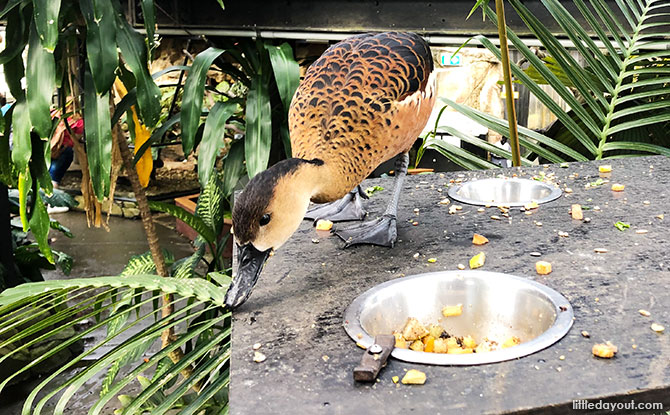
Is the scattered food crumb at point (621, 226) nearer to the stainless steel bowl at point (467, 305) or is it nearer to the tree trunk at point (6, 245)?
the stainless steel bowl at point (467, 305)

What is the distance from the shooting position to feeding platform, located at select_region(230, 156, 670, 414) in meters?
0.86

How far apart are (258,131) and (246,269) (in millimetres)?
1552

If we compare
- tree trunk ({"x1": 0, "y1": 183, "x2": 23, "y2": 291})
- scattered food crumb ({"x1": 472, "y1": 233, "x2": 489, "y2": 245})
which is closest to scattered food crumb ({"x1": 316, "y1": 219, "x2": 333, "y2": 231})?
scattered food crumb ({"x1": 472, "y1": 233, "x2": 489, "y2": 245})

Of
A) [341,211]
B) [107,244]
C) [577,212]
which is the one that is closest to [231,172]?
A: [341,211]

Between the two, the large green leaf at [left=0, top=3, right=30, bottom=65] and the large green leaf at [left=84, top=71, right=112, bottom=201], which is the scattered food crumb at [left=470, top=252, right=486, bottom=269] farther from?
the large green leaf at [left=0, top=3, right=30, bottom=65]

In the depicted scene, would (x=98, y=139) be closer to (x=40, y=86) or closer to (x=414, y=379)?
(x=40, y=86)

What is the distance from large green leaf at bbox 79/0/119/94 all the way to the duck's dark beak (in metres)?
1.05

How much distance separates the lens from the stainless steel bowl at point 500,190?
6.20 ft

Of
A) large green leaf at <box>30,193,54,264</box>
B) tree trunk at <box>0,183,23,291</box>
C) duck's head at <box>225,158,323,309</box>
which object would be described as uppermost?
duck's head at <box>225,158,323,309</box>

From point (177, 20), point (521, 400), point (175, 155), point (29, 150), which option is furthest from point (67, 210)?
point (521, 400)

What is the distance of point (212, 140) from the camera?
2.65m

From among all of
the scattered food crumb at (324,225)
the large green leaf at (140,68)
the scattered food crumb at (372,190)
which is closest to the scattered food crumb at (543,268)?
the scattered food crumb at (324,225)

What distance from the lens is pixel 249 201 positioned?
120cm

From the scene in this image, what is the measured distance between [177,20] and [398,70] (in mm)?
2177
